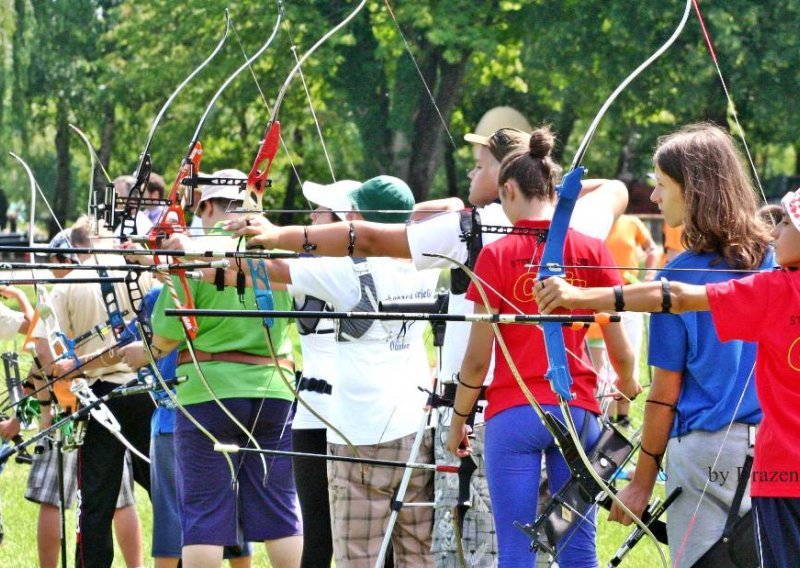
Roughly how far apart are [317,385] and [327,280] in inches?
22.2

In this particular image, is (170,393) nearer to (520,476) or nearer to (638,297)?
(520,476)

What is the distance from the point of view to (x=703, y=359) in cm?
284

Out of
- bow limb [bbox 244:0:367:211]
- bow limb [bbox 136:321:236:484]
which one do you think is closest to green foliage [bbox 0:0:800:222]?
bow limb [bbox 136:321:236:484]

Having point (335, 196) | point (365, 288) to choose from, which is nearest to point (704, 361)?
point (365, 288)

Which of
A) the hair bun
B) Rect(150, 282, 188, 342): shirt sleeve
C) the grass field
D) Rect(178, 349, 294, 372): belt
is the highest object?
the hair bun

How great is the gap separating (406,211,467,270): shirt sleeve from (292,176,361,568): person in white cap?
0.62m

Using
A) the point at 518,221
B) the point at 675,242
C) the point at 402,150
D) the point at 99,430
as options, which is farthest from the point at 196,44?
the point at 518,221

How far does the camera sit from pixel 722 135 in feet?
9.61

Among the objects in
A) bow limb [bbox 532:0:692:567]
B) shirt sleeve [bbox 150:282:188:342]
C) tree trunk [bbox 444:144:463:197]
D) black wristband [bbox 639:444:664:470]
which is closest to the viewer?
bow limb [bbox 532:0:692:567]

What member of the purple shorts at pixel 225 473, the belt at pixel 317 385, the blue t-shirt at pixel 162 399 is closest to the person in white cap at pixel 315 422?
the belt at pixel 317 385

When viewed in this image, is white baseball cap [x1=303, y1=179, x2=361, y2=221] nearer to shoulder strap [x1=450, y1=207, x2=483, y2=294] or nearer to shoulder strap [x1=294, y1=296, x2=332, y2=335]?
shoulder strap [x1=294, y1=296, x2=332, y2=335]

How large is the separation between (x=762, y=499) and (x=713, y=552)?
0.32 m

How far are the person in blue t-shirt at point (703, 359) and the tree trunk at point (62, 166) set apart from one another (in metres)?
21.2

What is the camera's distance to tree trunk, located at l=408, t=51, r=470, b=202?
17.5 meters
